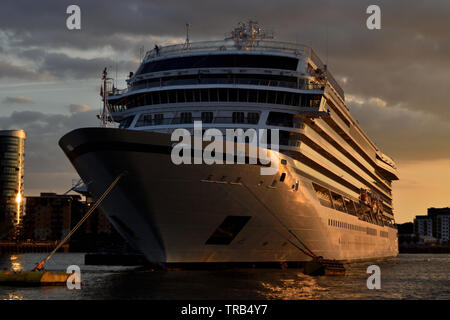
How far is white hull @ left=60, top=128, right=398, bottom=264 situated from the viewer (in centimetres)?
2895

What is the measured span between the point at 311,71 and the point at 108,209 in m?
15.0

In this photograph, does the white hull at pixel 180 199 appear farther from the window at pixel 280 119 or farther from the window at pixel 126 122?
the window at pixel 126 122

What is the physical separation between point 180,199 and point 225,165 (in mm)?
2394

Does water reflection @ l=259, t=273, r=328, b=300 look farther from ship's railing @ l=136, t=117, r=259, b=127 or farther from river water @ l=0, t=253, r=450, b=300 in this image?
ship's railing @ l=136, t=117, r=259, b=127

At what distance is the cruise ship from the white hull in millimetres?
47

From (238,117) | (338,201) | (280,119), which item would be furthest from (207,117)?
(338,201)

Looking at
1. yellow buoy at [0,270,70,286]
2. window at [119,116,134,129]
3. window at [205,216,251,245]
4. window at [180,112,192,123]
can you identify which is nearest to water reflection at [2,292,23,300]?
yellow buoy at [0,270,70,286]

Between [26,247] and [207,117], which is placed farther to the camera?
[26,247]

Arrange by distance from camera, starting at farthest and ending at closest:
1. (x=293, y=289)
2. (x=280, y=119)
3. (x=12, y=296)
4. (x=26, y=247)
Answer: (x=26, y=247), (x=280, y=119), (x=293, y=289), (x=12, y=296)

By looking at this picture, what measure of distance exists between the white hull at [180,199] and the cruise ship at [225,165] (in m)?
0.05

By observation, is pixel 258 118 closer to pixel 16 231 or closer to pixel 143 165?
pixel 143 165

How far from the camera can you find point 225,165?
3006 centimetres

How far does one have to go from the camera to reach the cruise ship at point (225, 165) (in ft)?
96.8

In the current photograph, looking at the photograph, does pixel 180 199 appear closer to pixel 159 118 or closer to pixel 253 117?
pixel 159 118
